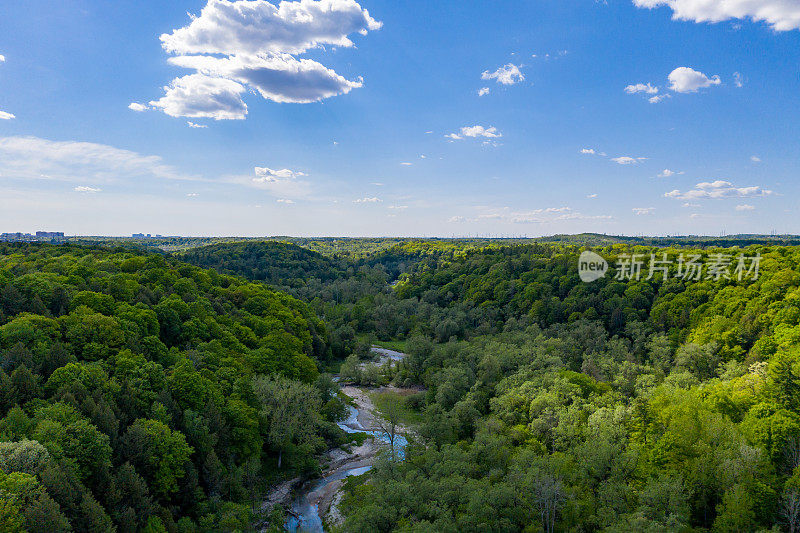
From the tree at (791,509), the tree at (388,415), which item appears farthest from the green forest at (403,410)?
the tree at (388,415)

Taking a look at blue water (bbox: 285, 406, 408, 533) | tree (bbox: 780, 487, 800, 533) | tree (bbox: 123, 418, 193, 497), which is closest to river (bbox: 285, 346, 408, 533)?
blue water (bbox: 285, 406, 408, 533)

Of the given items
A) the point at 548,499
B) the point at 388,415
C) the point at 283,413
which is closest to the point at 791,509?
the point at 548,499

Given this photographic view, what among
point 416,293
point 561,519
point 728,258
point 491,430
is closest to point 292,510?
point 491,430

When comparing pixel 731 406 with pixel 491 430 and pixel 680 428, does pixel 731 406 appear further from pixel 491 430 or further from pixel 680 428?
pixel 491 430

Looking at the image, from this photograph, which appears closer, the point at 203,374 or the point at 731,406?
the point at 731,406

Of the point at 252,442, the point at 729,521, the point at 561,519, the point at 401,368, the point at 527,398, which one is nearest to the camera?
the point at 729,521

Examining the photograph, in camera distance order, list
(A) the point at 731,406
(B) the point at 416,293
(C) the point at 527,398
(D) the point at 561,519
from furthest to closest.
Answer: (B) the point at 416,293, (C) the point at 527,398, (A) the point at 731,406, (D) the point at 561,519
